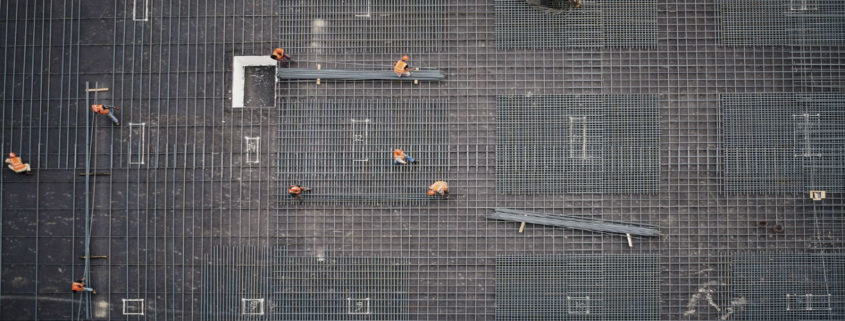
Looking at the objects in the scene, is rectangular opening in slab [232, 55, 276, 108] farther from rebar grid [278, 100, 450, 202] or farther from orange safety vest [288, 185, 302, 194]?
orange safety vest [288, 185, 302, 194]

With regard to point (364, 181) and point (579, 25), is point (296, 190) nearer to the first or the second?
point (364, 181)

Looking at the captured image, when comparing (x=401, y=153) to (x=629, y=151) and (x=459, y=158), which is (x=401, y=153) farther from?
(x=629, y=151)

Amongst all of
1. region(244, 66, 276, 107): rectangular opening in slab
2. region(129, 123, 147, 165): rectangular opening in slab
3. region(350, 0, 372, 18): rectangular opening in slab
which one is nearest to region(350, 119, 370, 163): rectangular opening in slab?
region(244, 66, 276, 107): rectangular opening in slab

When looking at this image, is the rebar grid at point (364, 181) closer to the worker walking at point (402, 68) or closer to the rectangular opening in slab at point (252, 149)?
the rectangular opening in slab at point (252, 149)

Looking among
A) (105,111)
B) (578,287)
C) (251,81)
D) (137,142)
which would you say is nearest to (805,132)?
(578,287)

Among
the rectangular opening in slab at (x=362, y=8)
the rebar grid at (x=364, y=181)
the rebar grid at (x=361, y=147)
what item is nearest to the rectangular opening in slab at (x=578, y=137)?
the rebar grid at (x=364, y=181)

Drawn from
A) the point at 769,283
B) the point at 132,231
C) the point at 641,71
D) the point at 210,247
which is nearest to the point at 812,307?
the point at 769,283
